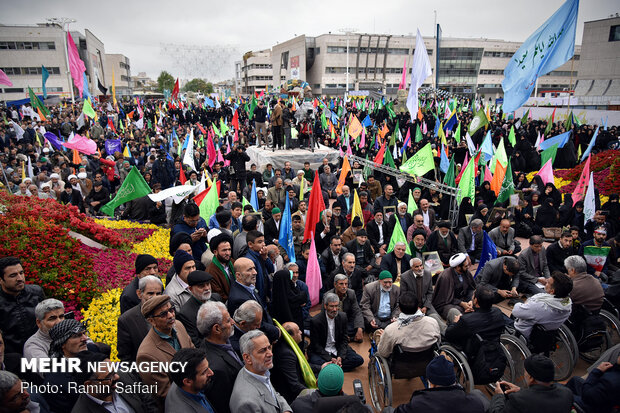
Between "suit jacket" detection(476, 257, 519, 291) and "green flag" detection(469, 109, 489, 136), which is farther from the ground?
"green flag" detection(469, 109, 489, 136)

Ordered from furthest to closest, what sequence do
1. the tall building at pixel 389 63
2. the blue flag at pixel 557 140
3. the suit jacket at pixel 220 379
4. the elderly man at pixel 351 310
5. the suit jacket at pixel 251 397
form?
the tall building at pixel 389 63 < the blue flag at pixel 557 140 < the elderly man at pixel 351 310 < the suit jacket at pixel 220 379 < the suit jacket at pixel 251 397

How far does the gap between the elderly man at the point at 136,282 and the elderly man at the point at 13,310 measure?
936mm

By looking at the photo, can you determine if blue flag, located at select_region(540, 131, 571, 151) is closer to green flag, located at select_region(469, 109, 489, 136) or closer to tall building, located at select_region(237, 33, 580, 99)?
green flag, located at select_region(469, 109, 489, 136)

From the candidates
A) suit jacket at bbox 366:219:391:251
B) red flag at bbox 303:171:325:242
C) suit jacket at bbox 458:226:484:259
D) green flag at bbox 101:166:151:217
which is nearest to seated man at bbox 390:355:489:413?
red flag at bbox 303:171:325:242

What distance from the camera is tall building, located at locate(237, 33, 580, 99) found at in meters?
69.8

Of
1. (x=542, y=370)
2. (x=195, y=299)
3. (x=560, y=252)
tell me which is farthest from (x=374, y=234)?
(x=542, y=370)

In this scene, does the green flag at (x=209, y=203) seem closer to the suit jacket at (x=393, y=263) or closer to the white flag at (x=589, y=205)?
the suit jacket at (x=393, y=263)

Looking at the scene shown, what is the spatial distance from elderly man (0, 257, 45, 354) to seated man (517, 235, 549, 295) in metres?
6.98

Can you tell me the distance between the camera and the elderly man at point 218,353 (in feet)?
9.59

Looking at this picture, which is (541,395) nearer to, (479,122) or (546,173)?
(546,173)

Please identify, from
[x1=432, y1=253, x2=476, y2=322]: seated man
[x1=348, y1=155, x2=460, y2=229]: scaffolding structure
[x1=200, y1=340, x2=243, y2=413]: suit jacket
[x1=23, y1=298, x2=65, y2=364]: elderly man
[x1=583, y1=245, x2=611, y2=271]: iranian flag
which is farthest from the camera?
[x1=348, y1=155, x2=460, y2=229]: scaffolding structure

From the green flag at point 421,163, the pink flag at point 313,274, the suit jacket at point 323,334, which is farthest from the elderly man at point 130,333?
the green flag at point 421,163

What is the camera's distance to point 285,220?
6.77 m

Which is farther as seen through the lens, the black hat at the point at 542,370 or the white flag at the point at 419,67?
the white flag at the point at 419,67
